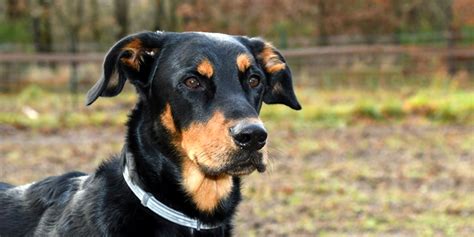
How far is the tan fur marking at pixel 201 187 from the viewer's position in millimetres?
4340

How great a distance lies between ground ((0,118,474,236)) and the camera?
27.0ft

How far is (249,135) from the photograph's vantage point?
401 cm

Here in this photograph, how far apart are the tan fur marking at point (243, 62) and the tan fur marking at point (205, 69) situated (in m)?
0.16

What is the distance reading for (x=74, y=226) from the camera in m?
4.21

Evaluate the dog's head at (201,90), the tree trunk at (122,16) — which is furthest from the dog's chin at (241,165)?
the tree trunk at (122,16)

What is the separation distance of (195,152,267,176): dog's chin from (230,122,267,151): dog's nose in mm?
54

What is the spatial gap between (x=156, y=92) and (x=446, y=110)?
12208mm

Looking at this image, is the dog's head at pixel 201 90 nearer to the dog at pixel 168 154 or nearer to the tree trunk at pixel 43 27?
the dog at pixel 168 154

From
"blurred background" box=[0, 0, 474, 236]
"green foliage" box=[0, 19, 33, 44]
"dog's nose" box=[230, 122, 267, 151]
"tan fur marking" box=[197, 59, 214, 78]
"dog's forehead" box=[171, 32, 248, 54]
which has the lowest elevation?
"green foliage" box=[0, 19, 33, 44]

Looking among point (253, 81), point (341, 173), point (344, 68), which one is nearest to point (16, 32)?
point (344, 68)

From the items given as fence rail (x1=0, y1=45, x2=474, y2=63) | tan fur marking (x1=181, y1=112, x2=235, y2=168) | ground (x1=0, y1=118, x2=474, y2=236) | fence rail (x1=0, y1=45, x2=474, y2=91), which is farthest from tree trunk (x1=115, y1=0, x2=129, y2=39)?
tan fur marking (x1=181, y1=112, x2=235, y2=168)

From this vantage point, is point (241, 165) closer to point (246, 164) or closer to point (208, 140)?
point (246, 164)

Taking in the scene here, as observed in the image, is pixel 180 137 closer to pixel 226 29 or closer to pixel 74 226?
pixel 74 226

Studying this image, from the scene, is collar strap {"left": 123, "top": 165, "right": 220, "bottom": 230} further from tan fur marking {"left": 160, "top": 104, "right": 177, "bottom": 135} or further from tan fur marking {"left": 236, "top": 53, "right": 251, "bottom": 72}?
tan fur marking {"left": 236, "top": 53, "right": 251, "bottom": 72}
